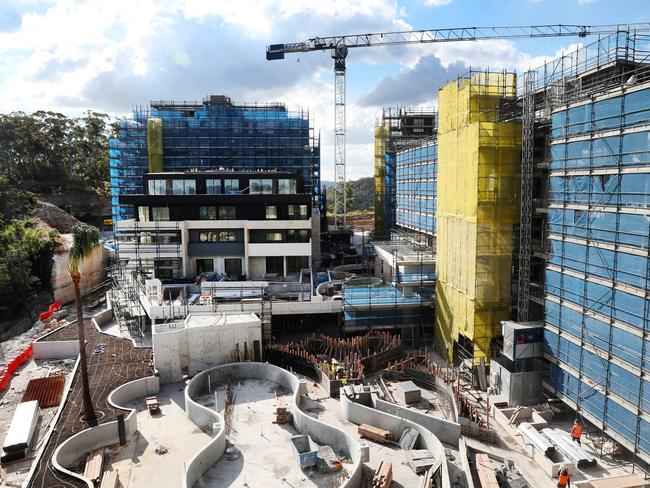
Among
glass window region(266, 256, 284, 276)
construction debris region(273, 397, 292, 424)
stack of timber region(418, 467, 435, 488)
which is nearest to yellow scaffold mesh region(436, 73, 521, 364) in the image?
stack of timber region(418, 467, 435, 488)

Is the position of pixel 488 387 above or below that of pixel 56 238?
below

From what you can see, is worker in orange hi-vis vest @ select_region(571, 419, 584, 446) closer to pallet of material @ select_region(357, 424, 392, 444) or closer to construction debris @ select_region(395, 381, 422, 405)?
construction debris @ select_region(395, 381, 422, 405)

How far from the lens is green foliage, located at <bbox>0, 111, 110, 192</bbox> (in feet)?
254

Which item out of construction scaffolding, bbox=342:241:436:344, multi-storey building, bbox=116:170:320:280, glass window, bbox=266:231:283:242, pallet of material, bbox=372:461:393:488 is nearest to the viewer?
pallet of material, bbox=372:461:393:488

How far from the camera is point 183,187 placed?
4744cm

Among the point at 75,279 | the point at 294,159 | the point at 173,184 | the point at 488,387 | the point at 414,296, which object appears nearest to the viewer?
the point at 75,279

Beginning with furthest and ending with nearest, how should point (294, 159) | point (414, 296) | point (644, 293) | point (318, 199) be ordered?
1. point (318, 199)
2. point (294, 159)
3. point (414, 296)
4. point (644, 293)

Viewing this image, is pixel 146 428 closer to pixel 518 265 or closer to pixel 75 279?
pixel 75 279

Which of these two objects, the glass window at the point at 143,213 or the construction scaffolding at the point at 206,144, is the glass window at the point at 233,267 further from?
the construction scaffolding at the point at 206,144

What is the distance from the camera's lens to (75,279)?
873 inches

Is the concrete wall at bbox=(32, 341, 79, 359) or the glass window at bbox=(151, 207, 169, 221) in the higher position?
the glass window at bbox=(151, 207, 169, 221)

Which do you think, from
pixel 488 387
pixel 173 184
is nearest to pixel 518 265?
pixel 488 387

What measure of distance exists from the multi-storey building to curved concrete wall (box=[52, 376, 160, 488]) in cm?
1976

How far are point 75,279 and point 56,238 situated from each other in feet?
123
